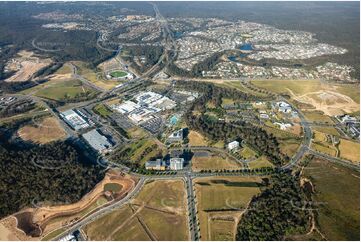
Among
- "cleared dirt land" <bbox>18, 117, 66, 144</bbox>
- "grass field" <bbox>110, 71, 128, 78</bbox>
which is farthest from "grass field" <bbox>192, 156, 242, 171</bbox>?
"grass field" <bbox>110, 71, 128, 78</bbox>

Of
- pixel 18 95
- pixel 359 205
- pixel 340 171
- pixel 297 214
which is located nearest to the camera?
pixel 297 214

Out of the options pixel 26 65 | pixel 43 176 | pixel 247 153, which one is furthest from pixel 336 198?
pixel 26 65

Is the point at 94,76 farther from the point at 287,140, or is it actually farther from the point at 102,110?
the point at 287,140

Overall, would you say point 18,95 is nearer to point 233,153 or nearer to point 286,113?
point 233,153

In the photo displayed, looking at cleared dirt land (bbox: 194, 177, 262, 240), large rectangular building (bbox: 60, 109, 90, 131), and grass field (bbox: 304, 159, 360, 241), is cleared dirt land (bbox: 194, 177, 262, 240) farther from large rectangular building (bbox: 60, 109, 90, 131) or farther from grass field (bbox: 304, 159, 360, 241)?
large rectangular building (bbox: 60, 109, 90, 131)

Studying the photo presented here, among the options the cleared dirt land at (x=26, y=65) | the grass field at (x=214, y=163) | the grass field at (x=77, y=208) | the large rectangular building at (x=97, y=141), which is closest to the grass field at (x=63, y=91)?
the cleared dirt land at (x=26, y=65)

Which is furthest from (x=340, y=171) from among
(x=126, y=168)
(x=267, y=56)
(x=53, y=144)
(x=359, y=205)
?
(x=267, y=56)
